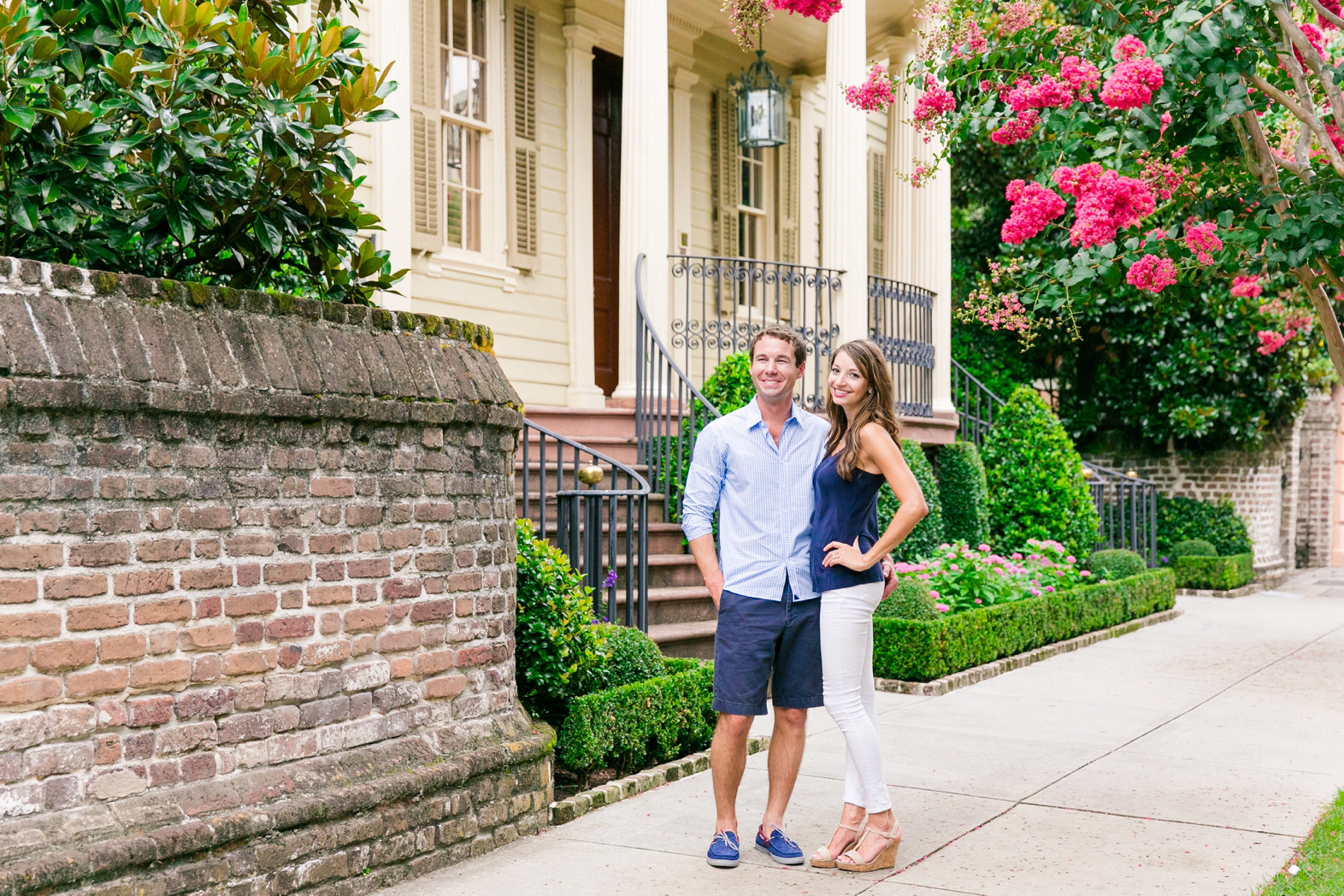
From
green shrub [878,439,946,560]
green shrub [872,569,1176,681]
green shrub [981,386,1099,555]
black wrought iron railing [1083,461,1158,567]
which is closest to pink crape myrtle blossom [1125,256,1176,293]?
green shrub [872,569,1176,681]

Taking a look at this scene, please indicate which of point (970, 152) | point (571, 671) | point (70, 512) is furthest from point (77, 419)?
point (970, 152)

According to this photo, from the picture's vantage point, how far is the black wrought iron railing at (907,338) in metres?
12.4

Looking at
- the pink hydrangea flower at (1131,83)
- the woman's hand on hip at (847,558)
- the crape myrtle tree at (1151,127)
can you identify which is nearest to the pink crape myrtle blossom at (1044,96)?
the crape myrtle tree at (1151,127)

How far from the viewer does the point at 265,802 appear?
13.2 feet

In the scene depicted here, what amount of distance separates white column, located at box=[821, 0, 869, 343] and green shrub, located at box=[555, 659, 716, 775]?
18.1ft

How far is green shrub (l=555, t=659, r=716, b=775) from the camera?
18.4 feet

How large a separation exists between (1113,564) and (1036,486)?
1.07 meters

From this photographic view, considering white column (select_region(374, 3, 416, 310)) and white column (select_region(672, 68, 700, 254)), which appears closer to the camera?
white column (select_region(374, 3, 416, 310))

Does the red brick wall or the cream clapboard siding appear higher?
the cream clapboard siding

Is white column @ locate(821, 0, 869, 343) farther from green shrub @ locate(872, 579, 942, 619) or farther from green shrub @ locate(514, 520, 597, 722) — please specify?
green shrub @ locate(514, 520, 597, 722)

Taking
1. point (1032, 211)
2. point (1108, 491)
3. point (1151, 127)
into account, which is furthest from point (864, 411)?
point (1108, 491)

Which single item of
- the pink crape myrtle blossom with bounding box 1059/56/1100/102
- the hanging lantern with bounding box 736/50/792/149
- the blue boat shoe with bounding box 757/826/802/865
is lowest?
the blue boat shoe with bounding box 757/826/802/865

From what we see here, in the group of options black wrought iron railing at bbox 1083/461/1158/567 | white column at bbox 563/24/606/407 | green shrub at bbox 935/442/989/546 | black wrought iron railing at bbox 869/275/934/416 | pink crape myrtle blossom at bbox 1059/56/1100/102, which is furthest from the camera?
black wrought iron railing at bbox 1083/461/1158/567

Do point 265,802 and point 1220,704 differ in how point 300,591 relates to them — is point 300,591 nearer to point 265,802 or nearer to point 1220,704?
point 265,802
